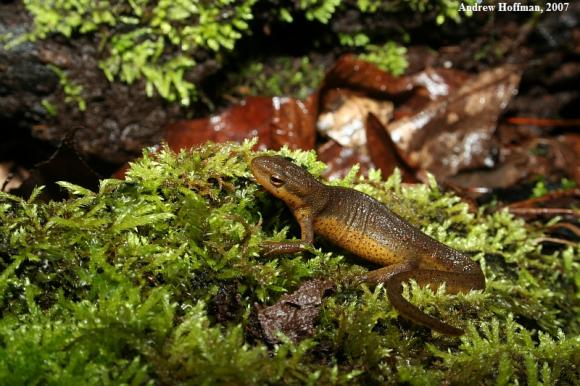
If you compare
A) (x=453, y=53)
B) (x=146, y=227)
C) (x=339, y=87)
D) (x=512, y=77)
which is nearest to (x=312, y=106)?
(x=339, y=87)

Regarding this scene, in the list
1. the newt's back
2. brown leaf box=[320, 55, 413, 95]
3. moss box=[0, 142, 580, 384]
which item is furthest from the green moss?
moss box=[0, 142, 580, 384]

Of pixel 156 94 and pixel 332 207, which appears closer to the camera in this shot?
pixel 332 207

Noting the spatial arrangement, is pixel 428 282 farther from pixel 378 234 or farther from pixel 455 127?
pixel 455 127

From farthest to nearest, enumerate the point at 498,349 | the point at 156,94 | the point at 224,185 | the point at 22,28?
the point at 156,94 < the point at 22,28 < the point at 224,185 < the point at 498,349

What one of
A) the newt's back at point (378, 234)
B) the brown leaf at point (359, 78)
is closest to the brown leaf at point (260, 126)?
the brown leaf at point (359, 78)

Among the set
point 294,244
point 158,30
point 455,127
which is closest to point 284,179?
point 294,244

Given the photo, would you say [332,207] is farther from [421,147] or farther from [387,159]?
[421,147]

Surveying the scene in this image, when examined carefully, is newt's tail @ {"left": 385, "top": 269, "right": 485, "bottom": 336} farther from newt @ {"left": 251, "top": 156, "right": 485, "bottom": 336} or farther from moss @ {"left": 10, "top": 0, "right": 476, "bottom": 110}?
moss @ {"left": 10, "top": 0, "right": 476, "bottom": 110}
